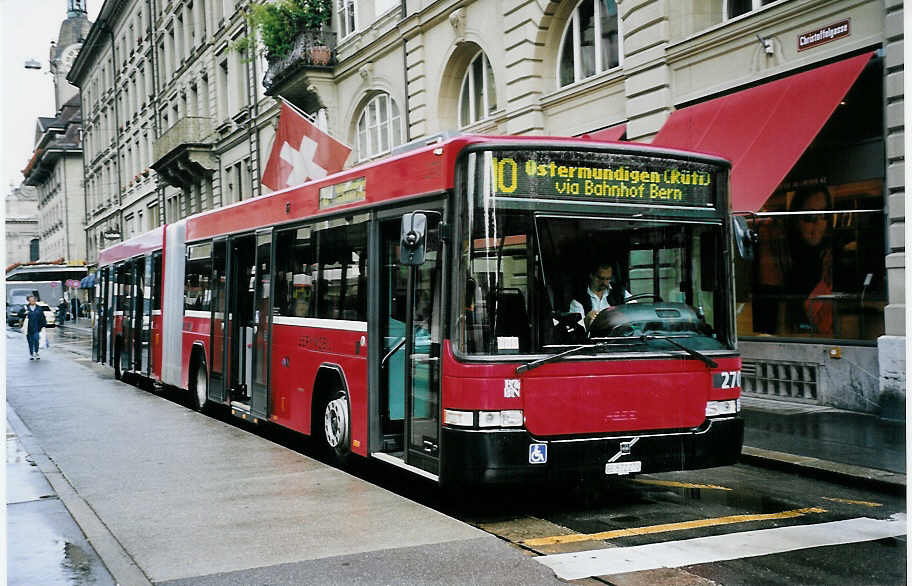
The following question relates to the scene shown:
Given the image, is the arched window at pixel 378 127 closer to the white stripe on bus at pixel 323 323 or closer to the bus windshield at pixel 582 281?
the white stripe on bus at pixel 323 323

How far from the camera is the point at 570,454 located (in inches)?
287

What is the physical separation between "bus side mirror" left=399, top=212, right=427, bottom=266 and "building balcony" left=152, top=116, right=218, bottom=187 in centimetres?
3523

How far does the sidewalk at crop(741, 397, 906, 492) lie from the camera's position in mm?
8992

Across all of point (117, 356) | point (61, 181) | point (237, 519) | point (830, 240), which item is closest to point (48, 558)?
point (237, 519)

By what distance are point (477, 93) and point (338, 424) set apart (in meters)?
14.1

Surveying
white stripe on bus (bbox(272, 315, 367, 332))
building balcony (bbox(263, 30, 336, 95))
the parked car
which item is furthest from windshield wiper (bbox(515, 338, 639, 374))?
the parked car

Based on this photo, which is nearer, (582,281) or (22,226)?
(582,281)

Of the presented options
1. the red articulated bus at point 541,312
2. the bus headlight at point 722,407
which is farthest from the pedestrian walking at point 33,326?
the bus headlight at point 722,407

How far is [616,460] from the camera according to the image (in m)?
7.43

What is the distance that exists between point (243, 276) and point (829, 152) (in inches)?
310

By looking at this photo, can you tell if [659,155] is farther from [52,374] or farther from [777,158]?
[52,374]

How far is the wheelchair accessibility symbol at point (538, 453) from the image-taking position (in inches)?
283

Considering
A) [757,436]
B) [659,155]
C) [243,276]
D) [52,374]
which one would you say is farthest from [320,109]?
[659,155]

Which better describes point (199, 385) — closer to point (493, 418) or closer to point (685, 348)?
point (493, 418)
